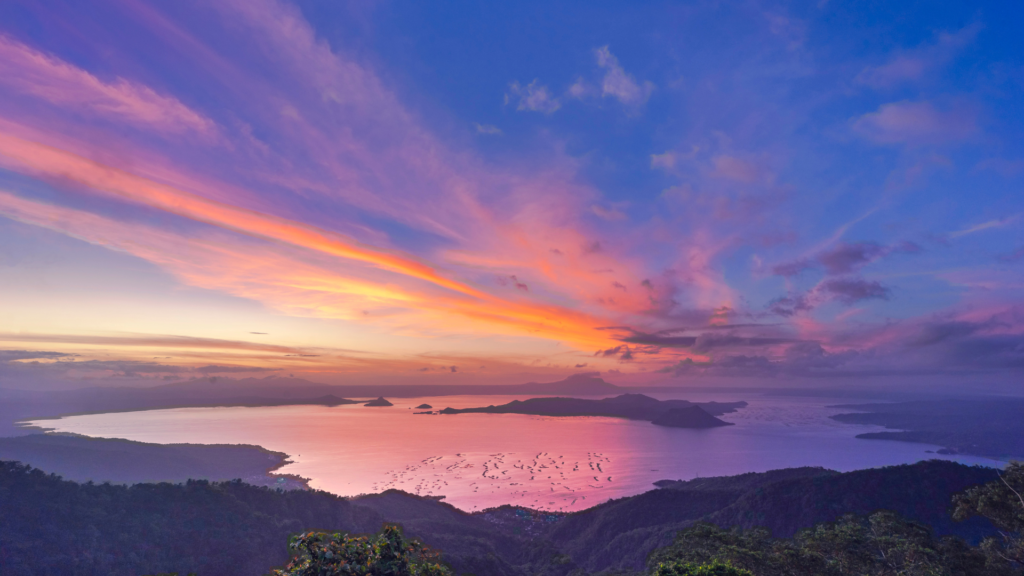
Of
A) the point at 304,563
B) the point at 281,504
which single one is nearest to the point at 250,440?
the point at 281,504

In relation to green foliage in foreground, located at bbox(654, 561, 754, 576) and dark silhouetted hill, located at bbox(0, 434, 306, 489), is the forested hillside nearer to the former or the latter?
green foliage in foreground, located at bbox(654, 561, 754, 576)

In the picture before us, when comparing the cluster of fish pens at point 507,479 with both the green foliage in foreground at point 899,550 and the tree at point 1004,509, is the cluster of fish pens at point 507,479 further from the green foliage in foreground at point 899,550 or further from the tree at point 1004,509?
the tree at point 1004,509

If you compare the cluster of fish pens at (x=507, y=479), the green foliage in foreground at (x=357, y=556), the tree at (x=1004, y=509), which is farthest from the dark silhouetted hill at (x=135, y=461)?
the tree at (x=1004, y=509)

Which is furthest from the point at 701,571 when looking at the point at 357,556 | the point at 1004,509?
the point at 1004,509

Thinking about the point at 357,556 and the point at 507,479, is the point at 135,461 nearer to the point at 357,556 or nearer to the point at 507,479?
the point at 507,479

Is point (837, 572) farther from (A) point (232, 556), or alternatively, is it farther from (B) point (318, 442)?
(B) point (318, 442)

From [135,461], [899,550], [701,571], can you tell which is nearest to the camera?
[701,571]
